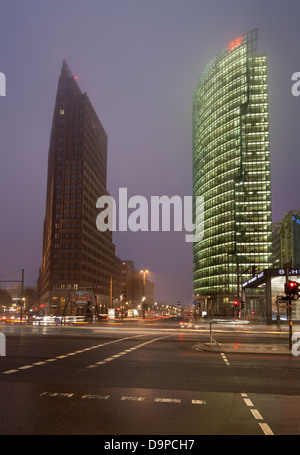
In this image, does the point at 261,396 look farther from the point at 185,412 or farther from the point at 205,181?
the point at 205,181

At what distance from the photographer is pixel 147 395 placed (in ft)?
34.8

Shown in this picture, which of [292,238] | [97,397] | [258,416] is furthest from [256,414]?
[292,238]

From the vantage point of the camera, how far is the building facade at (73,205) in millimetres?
144375

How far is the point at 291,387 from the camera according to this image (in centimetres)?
1210

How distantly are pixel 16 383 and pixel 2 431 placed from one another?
504 centimetres

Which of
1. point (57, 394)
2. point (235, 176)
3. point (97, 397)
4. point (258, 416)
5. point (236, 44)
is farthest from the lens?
point (236, 44)

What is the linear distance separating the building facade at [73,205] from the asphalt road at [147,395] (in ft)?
396

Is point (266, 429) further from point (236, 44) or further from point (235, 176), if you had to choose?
point (236, 44)

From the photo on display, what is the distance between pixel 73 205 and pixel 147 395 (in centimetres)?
14360

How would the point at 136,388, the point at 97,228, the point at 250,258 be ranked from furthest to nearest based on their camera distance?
1. the point at 97,228
2. the point at 250,258
3. the point at 136,388

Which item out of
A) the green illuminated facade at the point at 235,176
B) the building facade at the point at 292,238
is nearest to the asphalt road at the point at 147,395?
the building facade at the point at 292,238

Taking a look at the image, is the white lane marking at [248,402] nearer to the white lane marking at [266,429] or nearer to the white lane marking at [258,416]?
the white lane marking at [258,416]
